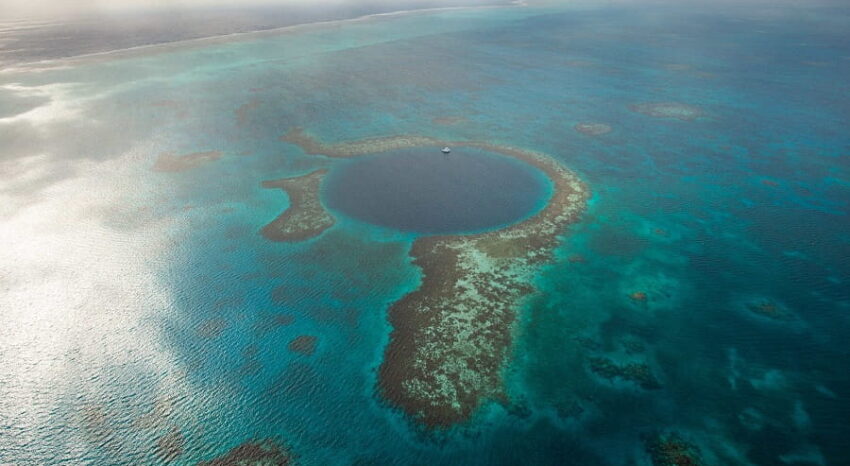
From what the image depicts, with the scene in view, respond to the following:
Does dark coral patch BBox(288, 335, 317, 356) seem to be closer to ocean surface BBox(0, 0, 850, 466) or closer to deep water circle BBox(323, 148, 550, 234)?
ocean surface BBox(0, 0, 850, 466)

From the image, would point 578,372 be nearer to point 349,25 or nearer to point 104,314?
point 104,314

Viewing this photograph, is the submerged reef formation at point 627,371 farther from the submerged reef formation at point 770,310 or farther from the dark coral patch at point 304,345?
the dark coral patch at point 304,345

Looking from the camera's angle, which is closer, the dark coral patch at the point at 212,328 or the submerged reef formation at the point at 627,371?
the submerged reef formation at the point at 627,371

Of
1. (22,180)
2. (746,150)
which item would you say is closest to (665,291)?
(746,150)

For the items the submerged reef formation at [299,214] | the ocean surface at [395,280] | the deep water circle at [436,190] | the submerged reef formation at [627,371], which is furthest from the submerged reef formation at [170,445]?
the submerged reef formation at [627,371]

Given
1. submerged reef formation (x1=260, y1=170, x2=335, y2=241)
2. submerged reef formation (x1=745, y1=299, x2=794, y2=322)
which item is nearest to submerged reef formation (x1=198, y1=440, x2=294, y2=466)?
submerged reef formation (x1=260, y1=170, x2=335, y2=241)

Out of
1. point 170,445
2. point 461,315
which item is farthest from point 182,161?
point 461,315
